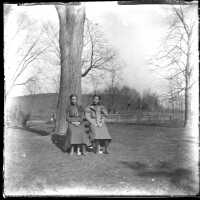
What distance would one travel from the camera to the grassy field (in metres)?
5.93

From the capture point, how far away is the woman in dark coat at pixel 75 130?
7371 mm

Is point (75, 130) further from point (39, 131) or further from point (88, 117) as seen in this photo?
point (39, 131)

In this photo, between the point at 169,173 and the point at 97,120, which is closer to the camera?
the point at 169,173

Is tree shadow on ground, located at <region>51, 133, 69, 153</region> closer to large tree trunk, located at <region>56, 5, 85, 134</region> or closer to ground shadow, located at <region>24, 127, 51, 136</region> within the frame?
large tree trunk, located at <region>56, 5, 85, 134</region>

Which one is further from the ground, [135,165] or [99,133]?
[99,133]

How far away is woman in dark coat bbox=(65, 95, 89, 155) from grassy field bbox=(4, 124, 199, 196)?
307mm

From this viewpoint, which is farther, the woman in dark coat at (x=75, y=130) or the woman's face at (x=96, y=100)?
the woman in dark coat at (x=75, y=130)

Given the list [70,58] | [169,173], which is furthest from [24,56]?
[169,173]

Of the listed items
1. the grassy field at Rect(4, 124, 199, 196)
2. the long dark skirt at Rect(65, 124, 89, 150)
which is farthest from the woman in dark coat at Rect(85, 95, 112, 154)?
the grassy field at Rect(4, 124, 199, 196)

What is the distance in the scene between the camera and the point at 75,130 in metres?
7.41

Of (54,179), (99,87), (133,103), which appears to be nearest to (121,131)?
(133,103)

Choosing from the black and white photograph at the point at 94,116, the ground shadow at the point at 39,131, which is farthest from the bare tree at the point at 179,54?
the ground shadow at the point at 39,131

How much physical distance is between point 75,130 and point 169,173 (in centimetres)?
274

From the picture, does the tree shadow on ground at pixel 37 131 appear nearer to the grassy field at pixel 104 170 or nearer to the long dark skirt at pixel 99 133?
the grassy field at pixel 104 170
